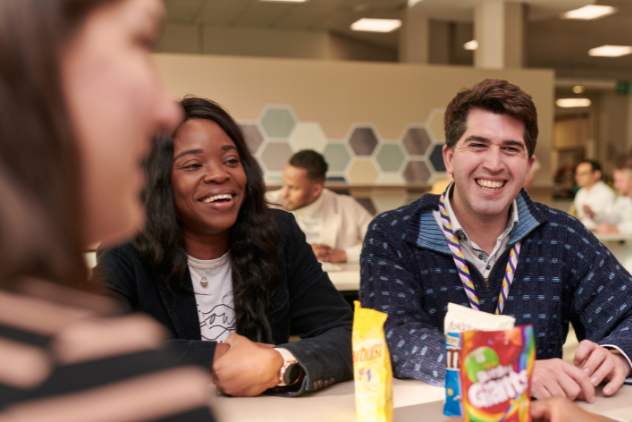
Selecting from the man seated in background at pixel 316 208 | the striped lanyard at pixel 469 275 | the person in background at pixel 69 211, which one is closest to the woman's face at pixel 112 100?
the person in background at pixel 69 211

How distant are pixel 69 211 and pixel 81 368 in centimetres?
8

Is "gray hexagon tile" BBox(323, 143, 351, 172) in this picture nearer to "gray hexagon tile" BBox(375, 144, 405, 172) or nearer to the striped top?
"gray hexagon tile" BBox(375, 144, 405, 172)

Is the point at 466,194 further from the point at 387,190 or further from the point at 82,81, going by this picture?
the point at 387,190

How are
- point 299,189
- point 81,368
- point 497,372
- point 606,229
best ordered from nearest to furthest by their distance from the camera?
point 81,368, point 497,372, point 299,189, point 606,229

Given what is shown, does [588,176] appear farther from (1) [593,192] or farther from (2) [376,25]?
(2) [376,25]

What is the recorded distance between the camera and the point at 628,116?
1158cm

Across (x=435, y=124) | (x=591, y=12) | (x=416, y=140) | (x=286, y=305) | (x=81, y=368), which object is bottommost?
(x=286, y=305)

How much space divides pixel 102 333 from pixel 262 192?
141 cm

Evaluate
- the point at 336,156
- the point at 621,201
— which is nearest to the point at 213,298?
the point at 336,156

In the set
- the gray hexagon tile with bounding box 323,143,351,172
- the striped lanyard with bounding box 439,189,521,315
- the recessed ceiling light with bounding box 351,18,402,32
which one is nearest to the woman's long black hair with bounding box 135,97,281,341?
the striped lanyard with bounding box 439,189,521,315

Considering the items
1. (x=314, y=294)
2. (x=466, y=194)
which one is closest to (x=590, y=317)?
(x=466, y=194)

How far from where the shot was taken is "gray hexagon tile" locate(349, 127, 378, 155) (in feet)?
19.6

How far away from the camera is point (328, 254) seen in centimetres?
329

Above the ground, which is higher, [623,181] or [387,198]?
[623,181]
